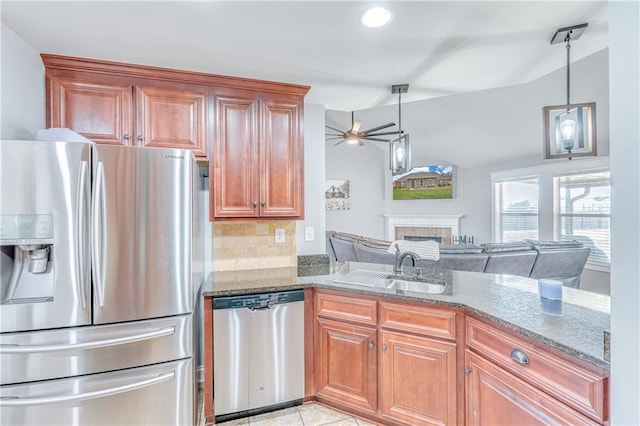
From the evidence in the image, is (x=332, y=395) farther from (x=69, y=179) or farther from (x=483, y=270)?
(x=483, y=270)

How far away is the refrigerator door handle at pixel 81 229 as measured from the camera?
63.2 inches

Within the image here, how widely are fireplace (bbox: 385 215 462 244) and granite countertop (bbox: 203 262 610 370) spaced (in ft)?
16.9

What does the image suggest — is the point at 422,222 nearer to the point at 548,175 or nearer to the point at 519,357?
the point at 548,175

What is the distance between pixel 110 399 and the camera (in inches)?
65.8

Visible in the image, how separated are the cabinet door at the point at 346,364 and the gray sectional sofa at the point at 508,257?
1.83 meters

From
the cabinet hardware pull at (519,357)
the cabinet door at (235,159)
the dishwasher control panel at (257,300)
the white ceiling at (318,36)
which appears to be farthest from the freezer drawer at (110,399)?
the white ceiling at (318,36)

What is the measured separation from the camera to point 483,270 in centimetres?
376

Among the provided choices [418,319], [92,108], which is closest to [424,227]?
[418,319]

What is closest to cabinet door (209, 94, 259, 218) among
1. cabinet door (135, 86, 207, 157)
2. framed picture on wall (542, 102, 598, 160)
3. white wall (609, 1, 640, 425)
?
cabinet door (135, 86, 207, 157)

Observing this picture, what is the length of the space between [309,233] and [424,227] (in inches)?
216

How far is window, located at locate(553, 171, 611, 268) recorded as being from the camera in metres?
4.56

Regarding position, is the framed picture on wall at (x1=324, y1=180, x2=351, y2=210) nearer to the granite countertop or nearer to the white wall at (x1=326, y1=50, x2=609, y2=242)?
the white wall at (x1=326, y1=50, x2=609, y2=242)

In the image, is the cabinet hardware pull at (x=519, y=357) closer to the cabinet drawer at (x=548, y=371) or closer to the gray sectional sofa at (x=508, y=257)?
the cabinet drawer at (x=548, y=371)

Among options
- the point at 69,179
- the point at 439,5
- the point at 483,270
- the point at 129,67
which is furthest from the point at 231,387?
the point at 483,270
